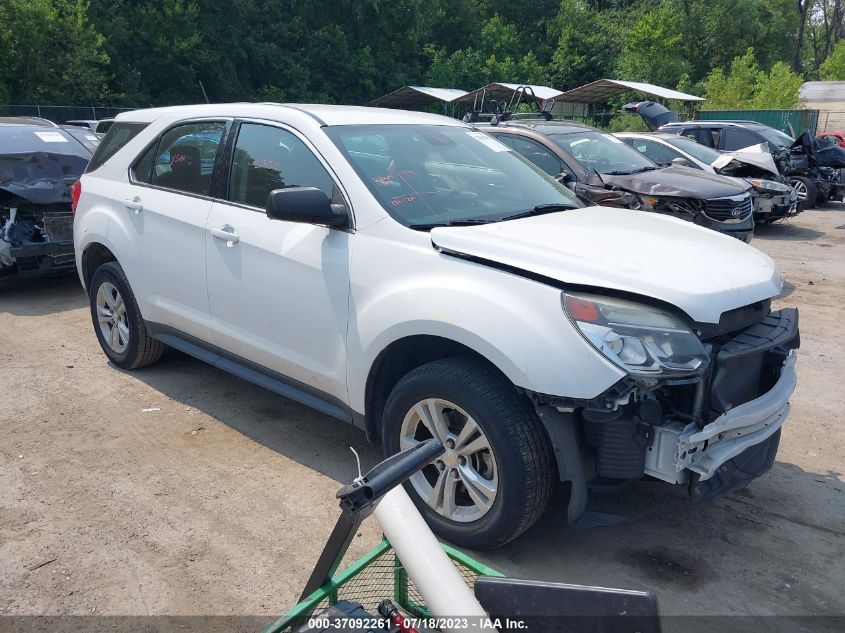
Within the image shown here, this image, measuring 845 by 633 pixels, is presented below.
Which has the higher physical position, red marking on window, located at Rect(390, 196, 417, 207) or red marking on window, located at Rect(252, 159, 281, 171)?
red marking on window, located at Rect(252, 159, 281, 171)

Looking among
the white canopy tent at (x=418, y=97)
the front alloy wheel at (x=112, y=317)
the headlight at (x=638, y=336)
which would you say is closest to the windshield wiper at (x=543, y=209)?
the headlight at (x=638, y=336)

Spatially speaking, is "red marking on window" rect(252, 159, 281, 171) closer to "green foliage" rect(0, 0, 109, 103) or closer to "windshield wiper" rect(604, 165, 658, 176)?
"windshield wiper" rect(604, 165, 658, 176)

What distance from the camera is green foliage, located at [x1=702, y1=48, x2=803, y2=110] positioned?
100 feet

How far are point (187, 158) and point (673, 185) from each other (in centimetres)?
624

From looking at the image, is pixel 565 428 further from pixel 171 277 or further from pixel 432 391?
pixel 171 277

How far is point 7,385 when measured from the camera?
5.33m

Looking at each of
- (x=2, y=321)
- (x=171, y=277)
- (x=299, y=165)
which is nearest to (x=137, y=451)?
(x=171, y=277)

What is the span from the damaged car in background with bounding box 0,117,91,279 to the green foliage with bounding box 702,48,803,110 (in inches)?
1139

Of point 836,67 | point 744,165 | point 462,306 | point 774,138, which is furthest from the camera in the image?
point 836,67

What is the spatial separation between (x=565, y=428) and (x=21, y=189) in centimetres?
686

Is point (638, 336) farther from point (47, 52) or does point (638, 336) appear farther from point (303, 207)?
point (47, 52)

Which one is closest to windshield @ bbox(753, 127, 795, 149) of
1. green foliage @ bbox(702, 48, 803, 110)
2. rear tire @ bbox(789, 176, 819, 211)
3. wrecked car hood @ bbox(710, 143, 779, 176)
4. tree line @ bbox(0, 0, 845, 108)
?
rear tire @ bbox(789, 176, 819, 211)

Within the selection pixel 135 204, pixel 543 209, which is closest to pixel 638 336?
pixel 543 209

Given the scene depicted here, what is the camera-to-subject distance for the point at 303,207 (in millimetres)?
3455
